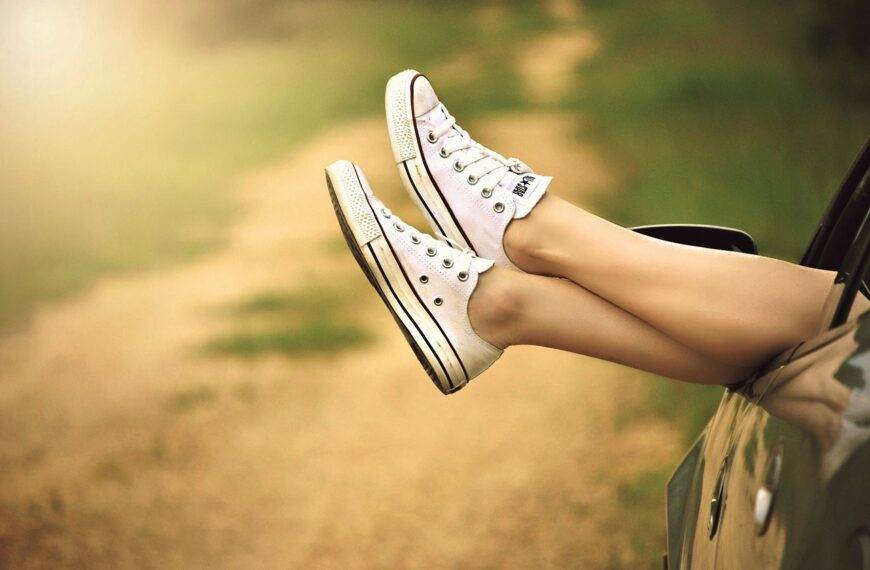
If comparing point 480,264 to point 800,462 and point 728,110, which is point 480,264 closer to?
point 800,462

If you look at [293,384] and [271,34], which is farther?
[271,34]

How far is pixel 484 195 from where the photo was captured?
122 centimetres

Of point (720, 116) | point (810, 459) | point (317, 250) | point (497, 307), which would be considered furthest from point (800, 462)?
point (720, 116)

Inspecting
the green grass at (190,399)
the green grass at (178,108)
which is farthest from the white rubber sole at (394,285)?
the green grass at (178,108)

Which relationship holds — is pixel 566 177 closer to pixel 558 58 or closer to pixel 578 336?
pixel 558 58

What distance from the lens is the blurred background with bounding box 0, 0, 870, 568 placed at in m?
2.23

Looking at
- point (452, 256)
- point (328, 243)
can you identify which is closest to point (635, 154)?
point (328, 243)

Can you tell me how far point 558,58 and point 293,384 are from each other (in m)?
1.36

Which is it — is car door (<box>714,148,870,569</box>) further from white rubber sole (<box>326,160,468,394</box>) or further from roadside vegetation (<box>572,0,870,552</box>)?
roadside vegetation (<box>572,0,870,552</box>)

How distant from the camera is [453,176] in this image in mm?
1257

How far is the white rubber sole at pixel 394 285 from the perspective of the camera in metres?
1.13

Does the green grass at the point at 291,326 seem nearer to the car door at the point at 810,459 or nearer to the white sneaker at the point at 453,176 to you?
the white sneaker at the point at 453,176

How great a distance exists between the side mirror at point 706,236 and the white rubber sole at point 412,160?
0.26 metres

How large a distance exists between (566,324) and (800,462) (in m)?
0.49
